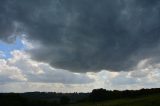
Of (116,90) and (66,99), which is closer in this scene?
(116,90)

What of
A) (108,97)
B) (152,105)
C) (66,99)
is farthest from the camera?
(66,99)

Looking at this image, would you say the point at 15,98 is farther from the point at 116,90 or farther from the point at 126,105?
the point at 126,105

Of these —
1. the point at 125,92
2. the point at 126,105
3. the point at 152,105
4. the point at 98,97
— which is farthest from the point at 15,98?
the point at 152,105

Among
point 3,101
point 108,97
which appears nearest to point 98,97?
point 108,97

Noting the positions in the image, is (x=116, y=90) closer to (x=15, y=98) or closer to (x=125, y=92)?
(x=125, y=92)

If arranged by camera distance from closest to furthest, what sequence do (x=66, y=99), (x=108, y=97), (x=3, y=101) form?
(x=3, y=101)
(x=108, y=97)
(x=66, y=99)

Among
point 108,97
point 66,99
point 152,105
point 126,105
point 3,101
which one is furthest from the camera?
point 66,99

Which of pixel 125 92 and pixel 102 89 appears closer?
pixel 125 92

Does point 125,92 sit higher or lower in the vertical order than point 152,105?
higher

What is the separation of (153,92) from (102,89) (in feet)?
91.3

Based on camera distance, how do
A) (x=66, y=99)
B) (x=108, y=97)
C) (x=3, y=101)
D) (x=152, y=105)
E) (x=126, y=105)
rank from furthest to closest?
(x=66, y=99) < (x=108, y=97) < (x=3, y=101) < (x=126, y=105) < (x=152, y=105)

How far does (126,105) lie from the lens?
358 feet

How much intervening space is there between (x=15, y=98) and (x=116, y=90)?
159ft

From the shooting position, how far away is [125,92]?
502ft
